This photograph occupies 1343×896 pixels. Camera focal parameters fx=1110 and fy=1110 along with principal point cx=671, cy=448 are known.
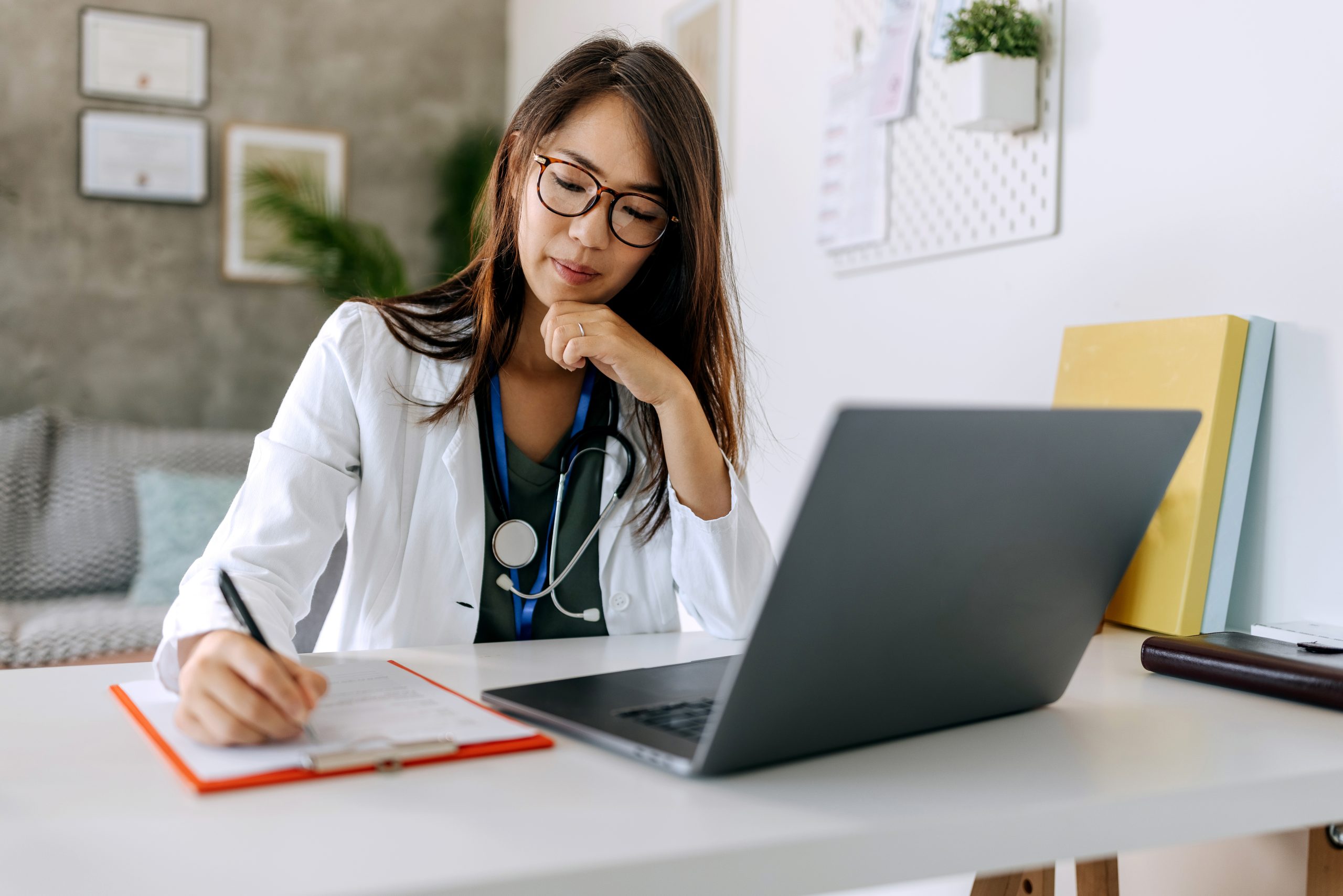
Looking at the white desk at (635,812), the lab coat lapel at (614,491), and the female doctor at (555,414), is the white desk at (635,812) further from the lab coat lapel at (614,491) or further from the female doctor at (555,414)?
the lab coat lapel at (614,491)

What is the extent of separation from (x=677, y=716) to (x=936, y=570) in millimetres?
204

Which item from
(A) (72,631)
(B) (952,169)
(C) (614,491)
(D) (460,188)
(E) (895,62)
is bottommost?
(A) (72,631)

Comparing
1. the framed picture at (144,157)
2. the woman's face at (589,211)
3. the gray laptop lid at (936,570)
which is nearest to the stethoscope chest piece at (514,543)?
the woman's face at (589,211)

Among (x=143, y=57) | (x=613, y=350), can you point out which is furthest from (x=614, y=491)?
(x=143, y=57)

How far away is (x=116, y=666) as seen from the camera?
3.07 feet

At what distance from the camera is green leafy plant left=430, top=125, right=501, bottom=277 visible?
400cm

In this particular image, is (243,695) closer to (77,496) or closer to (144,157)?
(77,496)

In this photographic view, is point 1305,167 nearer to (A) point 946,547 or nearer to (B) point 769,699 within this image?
(A) point 946,547

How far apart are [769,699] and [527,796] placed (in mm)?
144

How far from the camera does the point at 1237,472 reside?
4.23ft

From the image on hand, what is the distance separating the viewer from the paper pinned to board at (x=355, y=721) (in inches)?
25.2

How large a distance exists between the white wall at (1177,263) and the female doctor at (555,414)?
0.67ft

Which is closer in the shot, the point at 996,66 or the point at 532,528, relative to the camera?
the point at 532,528

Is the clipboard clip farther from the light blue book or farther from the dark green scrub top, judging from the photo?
the light blue book
